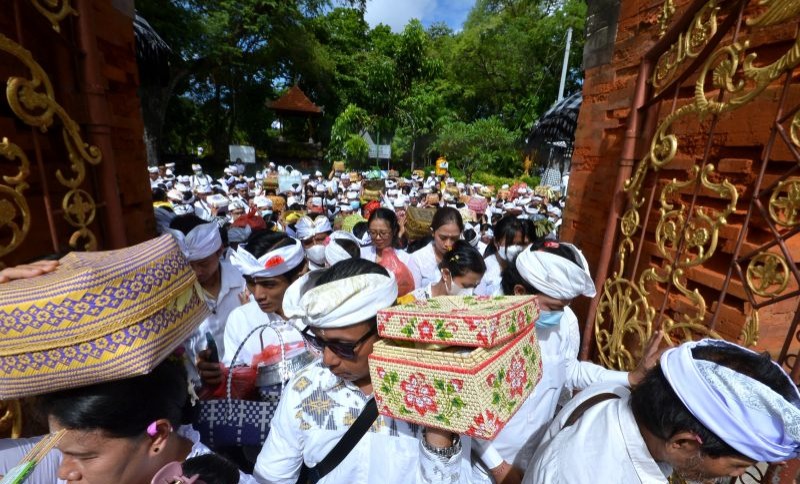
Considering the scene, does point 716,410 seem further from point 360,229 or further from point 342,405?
point 360,229

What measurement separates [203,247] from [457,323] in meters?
2.46

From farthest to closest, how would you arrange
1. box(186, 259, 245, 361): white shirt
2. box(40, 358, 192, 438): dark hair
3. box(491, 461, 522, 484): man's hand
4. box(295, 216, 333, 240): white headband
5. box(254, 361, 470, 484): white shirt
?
box(295, 216, 333, 240): white headband, box(186, 259, 245, 361): white shirt, box(491, 461, 522, 484): man's hand, box(254, 361, 470, 484): white shirt, box(40, 358, 192, 438): dark hair

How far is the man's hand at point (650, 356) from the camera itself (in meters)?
2.07

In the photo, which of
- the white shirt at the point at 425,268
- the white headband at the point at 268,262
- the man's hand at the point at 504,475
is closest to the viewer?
the man's hand at the point at 504,475

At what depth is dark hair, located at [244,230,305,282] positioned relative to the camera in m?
2.81

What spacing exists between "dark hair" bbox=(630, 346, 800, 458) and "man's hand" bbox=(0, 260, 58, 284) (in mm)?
2043

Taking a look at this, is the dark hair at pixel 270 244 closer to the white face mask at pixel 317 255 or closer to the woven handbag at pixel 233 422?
the woven handbag at pixel 233 422

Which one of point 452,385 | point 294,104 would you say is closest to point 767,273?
point 452,385

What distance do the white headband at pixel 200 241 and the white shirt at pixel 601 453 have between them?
2641 millimetres

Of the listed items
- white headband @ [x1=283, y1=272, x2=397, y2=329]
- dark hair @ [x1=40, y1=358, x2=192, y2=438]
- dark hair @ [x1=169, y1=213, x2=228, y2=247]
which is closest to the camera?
dark hair @ [x1=40, y1=358, x2=192, y2=438]

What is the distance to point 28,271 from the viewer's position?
3.86 ft

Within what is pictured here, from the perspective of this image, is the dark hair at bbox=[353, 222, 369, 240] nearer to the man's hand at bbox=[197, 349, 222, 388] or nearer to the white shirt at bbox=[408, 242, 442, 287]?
the white shirt at bbox=[408, 242, 442, 287]

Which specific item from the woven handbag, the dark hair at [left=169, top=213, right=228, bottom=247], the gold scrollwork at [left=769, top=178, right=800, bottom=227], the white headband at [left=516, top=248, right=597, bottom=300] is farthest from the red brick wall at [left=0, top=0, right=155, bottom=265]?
the gold scrollwork at [left=769, top=178, right=800, bottom=227]

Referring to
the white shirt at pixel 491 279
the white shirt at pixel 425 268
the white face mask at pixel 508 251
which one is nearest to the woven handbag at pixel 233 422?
the white shirt at pixel 491 279
